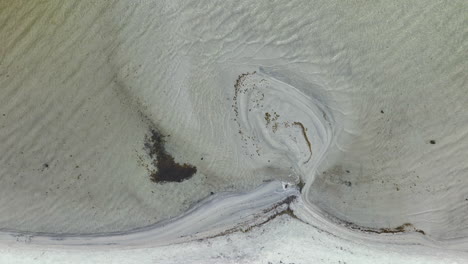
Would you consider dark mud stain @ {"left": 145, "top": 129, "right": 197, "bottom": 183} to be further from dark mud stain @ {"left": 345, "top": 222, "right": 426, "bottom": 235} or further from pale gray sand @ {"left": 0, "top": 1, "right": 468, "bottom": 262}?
dark mud stain @ {"left": 345, "top": 222, "right": 426, "bottom": 235}

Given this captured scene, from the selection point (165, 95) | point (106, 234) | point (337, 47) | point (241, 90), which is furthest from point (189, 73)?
point (106, 234)

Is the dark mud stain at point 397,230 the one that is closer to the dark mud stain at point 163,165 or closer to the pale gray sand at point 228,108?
the pale gray sand at point 228,108

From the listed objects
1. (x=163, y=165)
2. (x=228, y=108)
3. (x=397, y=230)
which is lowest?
(x=163, y=165)

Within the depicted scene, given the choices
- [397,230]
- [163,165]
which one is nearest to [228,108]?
[163,165]

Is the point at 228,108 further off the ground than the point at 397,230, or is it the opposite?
the point at 228,108

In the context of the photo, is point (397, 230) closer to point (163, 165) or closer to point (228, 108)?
point (228, 108)

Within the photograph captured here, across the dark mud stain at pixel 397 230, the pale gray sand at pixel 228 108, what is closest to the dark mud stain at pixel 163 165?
the pale gray sand at pixel 228 108

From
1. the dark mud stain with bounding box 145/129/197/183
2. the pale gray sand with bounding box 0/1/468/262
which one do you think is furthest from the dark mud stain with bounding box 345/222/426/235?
the dark mud stain with bounding box 145/129/197/183
